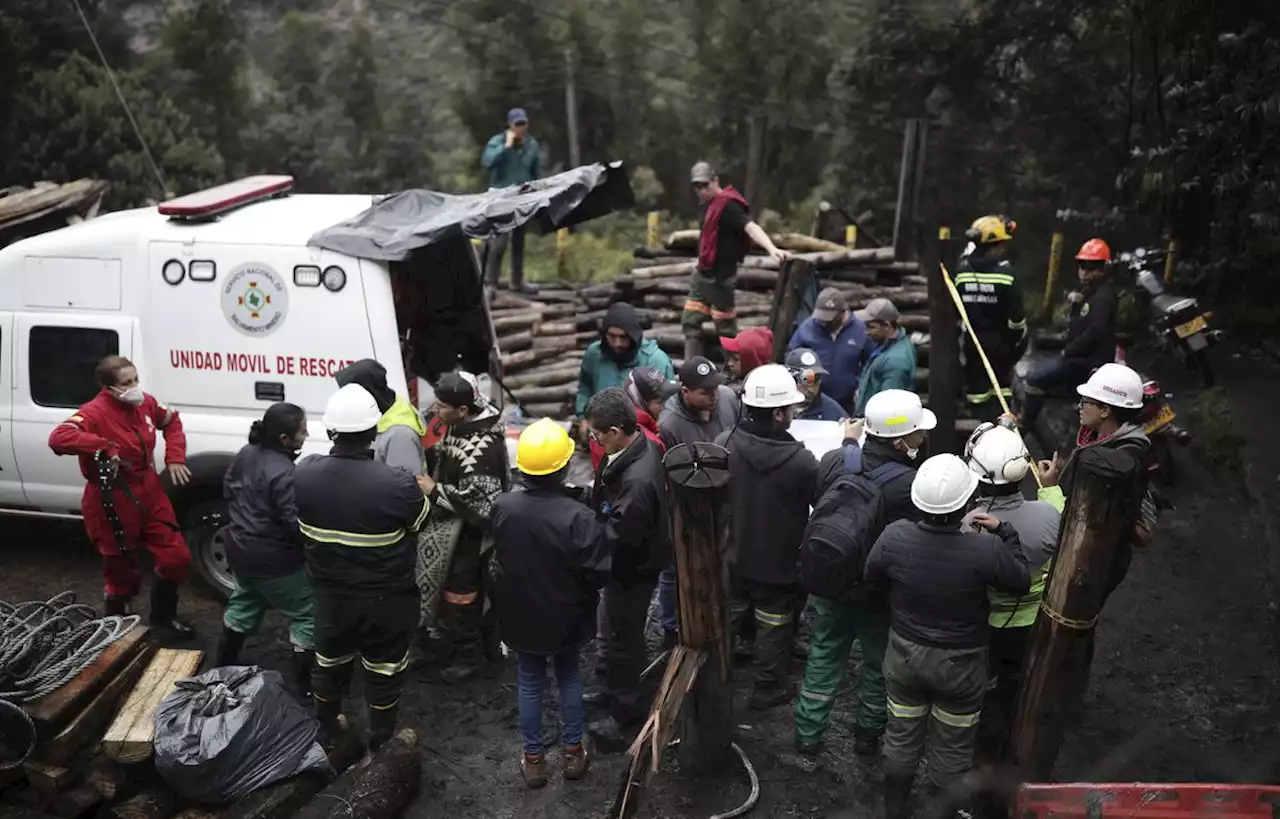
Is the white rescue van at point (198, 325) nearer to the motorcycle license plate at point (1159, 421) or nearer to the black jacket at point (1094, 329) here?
the black jacket at point (1094, 329)

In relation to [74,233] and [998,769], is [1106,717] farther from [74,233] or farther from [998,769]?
[74,233]

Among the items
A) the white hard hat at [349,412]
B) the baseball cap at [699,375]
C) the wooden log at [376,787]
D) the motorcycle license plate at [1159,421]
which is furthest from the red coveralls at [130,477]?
the motorcycle license plate at [1159,421]

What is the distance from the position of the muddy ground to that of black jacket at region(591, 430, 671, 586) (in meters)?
1.14

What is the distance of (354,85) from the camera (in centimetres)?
2269

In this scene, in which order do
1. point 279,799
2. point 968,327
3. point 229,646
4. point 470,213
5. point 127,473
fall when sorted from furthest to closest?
point 968,327, point 470,213, point 127,473, point 229,646, point 279,799

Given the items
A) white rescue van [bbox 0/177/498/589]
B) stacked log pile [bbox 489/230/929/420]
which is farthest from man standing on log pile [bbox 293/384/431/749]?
stacked log pile [bbox 489/230/929/420]

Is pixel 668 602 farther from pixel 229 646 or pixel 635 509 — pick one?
pixel 229 646

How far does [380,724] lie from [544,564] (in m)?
1.42

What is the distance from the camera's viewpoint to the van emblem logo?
6.59 metres

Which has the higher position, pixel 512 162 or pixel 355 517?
pixel 512 162

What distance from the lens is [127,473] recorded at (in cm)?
637

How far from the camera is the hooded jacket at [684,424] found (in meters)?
6.18

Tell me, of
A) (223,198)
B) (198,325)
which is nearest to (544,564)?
(198,325)

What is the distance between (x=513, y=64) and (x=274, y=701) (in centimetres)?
1846
